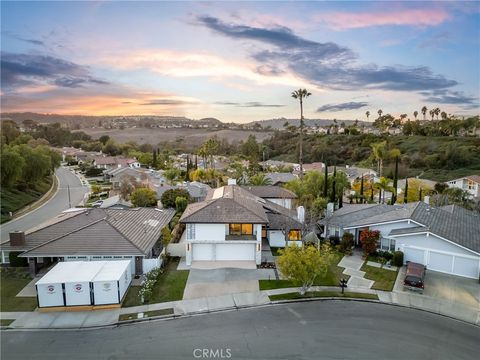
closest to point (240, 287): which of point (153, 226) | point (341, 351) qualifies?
point (341, 351)

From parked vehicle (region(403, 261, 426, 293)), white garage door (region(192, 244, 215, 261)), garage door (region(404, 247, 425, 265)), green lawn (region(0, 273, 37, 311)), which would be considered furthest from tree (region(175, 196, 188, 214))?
parked vehicle (region(403, 261, 426, 293))

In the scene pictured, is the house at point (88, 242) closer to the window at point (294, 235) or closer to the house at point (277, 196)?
the window at point (294, 235)

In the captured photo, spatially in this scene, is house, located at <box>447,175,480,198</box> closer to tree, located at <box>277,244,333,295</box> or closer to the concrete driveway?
tree, located at <box>277,244,333,295</box>

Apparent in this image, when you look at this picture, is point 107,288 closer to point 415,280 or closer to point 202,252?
point 202,252

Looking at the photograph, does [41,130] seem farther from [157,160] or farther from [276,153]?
[276,153]

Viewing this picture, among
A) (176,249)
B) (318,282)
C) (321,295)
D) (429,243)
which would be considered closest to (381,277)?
(318,282)

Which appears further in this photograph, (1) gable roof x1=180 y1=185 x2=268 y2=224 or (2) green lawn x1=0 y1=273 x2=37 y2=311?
(1) gable roof x1=180 y1=185 x2=268 y2=224
